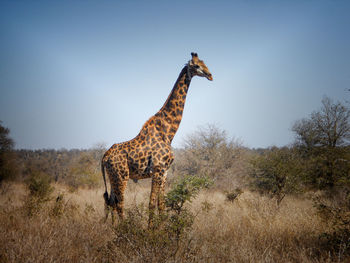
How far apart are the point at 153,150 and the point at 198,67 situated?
1.92m

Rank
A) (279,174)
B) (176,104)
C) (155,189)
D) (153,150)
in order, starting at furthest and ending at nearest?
(279,174), (176,104), (153,150), (155,189)

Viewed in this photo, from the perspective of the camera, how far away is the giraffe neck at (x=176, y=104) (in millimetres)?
3785

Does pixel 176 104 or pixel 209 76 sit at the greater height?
pixel 209 76

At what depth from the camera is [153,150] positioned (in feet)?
11.4

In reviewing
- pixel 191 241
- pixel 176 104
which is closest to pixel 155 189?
pixel 191 241

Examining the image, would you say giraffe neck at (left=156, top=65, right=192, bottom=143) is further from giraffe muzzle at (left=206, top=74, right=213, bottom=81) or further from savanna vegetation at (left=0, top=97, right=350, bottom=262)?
savanna vegetation at (left=0, top=97, right=350, bottom=262)

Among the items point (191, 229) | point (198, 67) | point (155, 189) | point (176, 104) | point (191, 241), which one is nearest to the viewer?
point (191, 229)

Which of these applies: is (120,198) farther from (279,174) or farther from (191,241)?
(279,174)

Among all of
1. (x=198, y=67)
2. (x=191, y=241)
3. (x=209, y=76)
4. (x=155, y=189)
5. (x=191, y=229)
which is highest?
(x=198, y=67)

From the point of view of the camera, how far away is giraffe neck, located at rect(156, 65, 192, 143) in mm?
3785

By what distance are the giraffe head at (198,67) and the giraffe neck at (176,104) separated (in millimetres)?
182

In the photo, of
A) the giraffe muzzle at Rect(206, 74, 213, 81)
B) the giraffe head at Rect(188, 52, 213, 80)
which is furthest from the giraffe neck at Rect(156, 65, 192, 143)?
the giraffe muzzle at Rect(206, 74, 213, 81)

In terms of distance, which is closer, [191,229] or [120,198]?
[191,229]

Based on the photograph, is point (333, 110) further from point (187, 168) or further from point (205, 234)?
point (205, 234)
